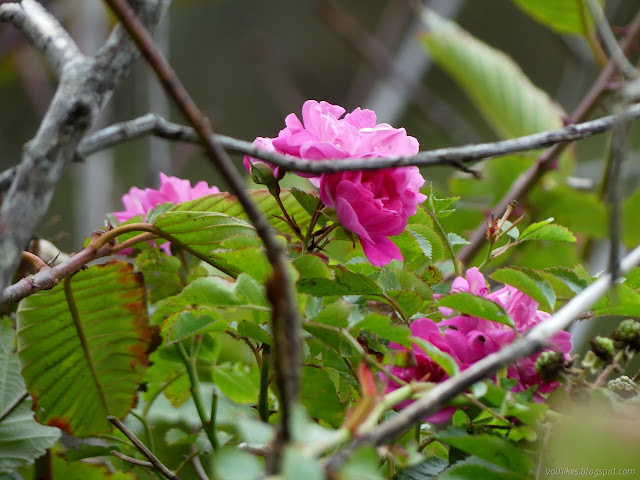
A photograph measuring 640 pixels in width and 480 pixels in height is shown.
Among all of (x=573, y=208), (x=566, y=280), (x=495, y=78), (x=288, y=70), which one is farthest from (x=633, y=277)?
(x=288, y=70)

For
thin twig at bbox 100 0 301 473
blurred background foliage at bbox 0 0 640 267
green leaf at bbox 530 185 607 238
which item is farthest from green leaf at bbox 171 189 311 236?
blurred background foliage at bbox 0 0 640 267

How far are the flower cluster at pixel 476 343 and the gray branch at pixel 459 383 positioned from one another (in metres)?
0.09

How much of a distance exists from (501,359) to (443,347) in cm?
13

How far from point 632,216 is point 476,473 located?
774 mm

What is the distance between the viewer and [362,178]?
0.47m

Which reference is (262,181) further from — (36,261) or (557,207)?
(557,207)

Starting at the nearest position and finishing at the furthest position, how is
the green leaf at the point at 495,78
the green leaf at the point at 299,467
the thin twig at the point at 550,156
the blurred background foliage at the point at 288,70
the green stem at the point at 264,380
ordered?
the green leaf at the point at 299,467 < the green stem at the point at 264,380 < the thin twig at the point at 550,156 < the green leaf at the point at 495,78 < the blurred background foliage at the point at 288,70

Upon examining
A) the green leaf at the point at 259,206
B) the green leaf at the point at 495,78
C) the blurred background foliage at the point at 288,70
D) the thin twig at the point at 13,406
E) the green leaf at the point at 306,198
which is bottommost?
the thin twig at the point at 13,406

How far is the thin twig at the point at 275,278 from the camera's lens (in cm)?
25

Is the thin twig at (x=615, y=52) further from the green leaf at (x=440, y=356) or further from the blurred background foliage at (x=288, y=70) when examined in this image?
the blurred background foliage at (x=288, y=70)

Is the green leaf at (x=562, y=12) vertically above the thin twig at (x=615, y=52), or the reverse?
the green leaf at (x=562, y=12)

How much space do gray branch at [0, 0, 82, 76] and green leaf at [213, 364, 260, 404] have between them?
0.31 metres

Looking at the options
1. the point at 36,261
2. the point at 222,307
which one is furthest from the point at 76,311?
the point at 222,307

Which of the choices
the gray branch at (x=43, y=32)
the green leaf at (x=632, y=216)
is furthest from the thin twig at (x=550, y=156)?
the gray branch at (x=43, y=32)
